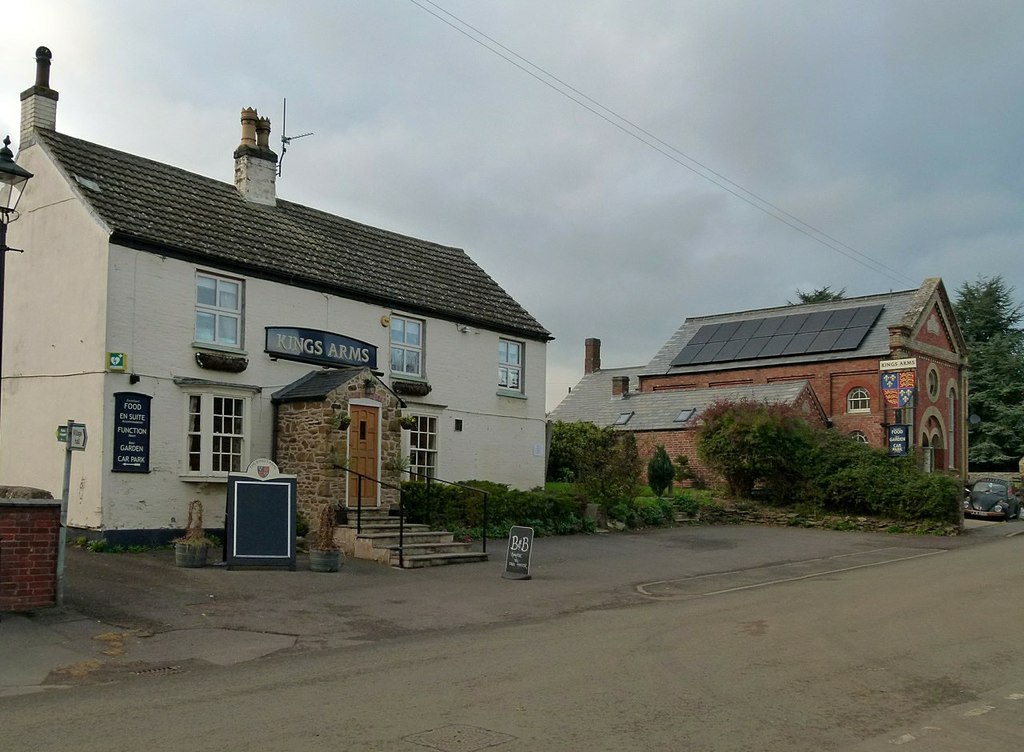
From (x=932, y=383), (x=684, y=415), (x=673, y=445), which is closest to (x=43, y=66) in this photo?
(x=673, y=445)

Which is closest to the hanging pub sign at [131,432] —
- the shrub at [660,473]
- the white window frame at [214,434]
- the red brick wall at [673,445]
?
the white window frame at [214,434]

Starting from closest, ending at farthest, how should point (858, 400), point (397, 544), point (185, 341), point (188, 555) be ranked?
point (188, 555) < point (397, 544) < point (185, 341) < point (858, 400)

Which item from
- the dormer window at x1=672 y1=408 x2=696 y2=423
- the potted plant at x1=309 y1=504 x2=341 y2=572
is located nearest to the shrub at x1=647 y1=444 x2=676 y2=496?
the dormer window at x1=672 y1=408 x2=696 y2=423

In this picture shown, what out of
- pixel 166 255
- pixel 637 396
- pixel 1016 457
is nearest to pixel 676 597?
pixel 166 255

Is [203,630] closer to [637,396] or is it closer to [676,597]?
[676,597]

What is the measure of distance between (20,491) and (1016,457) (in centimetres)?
6002

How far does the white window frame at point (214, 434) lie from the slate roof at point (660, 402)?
22687 mm

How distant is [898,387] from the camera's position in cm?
3616

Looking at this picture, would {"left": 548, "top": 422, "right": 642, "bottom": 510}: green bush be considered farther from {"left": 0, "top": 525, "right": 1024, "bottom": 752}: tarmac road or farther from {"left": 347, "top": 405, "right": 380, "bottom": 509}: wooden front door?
{"left": 0, "top": 525, "right": 1024, "bottom": 752}: tarmac road

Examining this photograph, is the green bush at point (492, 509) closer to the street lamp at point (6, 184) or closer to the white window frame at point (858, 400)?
the street lamp at point (6, 184)

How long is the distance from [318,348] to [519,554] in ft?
25.1

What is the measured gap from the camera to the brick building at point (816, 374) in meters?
42.4

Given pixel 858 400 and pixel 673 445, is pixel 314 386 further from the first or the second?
pixel 858 400

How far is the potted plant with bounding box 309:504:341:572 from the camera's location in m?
16.4
